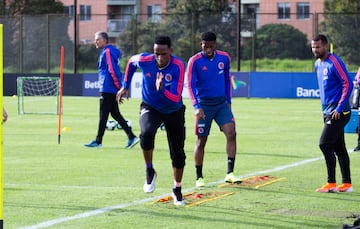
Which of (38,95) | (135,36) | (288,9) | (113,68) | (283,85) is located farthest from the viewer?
(288,9)

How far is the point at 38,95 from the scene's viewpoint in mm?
39000

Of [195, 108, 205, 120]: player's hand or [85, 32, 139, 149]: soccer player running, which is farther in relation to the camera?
[85, 32, 139, 149]: soccer player running

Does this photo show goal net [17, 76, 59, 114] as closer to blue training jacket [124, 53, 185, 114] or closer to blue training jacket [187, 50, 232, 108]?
blue training jacket [187, 50, 232, 108]

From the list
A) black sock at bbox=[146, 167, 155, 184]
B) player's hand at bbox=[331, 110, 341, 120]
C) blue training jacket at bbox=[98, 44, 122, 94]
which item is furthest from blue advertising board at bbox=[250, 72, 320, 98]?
black sock at bbox=[146, 167, 155, 184]

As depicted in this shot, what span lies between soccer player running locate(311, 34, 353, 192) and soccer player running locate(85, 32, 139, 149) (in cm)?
608

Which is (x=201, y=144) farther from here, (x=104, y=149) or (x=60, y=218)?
(x=104, y=149)

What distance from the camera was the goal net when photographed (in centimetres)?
3094

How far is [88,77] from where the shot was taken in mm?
41156

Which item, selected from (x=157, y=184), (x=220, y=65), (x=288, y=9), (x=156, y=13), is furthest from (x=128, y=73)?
(x=288, y=9)

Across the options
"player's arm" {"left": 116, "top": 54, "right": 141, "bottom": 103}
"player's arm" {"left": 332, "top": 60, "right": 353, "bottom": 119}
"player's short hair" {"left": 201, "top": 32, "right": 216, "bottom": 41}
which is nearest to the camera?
"player's arm" {"left": 116, "top": 54, "right": 141, "bottom": 103}

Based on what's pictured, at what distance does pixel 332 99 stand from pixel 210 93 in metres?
1.66

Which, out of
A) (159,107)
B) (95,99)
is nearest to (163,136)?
(159,107)

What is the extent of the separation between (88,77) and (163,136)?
69.1 ft

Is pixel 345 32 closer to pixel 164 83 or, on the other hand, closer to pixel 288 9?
pixel 288 9
